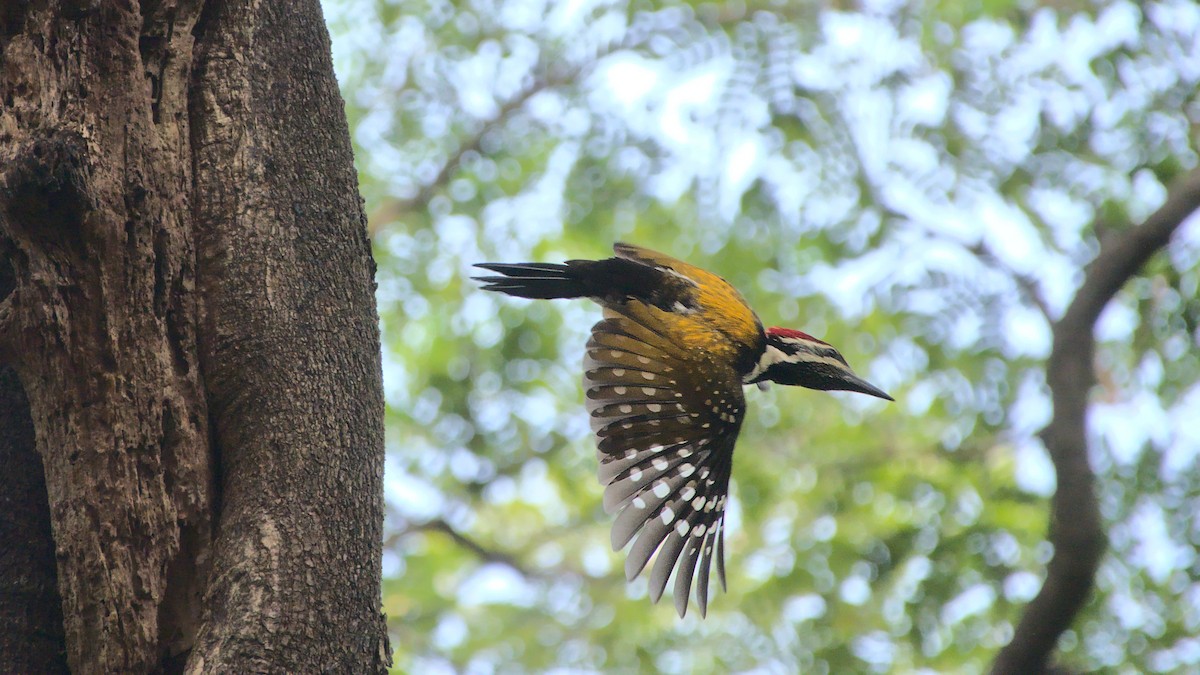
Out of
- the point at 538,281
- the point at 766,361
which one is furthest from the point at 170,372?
the point at 766,361

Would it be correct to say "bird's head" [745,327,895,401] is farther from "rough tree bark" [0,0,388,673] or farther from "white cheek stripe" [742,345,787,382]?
Result: "rough tree bark" [0,0,388,673]

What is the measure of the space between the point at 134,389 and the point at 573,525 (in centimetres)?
737

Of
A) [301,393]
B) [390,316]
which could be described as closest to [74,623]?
[301,393]

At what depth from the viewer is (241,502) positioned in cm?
224

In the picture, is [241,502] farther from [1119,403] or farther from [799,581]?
[1119,403]

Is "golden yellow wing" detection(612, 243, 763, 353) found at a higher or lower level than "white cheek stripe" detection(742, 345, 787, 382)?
higher

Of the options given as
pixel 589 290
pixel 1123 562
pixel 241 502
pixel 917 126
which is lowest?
pixel 1123 562

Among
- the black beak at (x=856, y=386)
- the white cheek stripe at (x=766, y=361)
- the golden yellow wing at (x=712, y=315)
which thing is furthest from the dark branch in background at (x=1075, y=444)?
the golden yellow wing at (x=712, y=315)

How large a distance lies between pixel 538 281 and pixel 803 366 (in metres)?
0.95

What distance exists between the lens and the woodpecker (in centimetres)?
355

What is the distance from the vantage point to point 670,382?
3551 millimetres

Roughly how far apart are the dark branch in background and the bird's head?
Result: 0.78 metres

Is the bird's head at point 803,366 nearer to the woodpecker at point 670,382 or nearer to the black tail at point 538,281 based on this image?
the woodpecker at point 670,382

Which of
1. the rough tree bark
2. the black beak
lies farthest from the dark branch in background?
the rough tree bark
